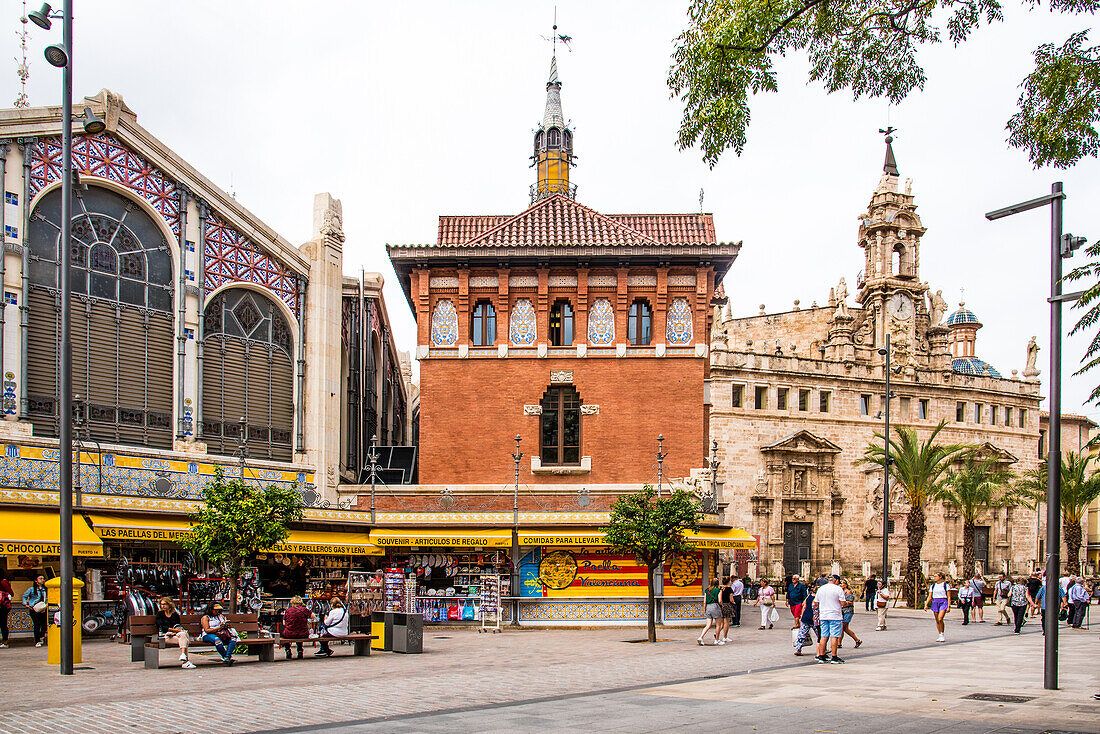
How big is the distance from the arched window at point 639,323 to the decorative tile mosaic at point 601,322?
0.60 meters

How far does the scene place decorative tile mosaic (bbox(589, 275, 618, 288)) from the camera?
3450cm

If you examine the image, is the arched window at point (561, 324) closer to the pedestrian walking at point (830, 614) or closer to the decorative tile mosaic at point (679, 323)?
the decorative tile mosaic at point (679, 323)

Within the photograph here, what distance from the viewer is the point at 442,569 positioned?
31.4 meters

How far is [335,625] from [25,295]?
478 inches

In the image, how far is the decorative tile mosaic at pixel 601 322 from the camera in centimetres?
3431

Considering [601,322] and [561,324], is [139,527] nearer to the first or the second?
[561,324]

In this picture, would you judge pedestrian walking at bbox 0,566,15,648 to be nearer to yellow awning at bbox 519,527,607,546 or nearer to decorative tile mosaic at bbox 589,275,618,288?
yellow awning at bbox 519,527,607,546

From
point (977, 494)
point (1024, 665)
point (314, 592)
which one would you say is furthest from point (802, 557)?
point (1024, 665)

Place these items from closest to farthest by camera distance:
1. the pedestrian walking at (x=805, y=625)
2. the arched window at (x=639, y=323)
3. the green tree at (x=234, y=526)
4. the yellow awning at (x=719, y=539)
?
the pedestrian walking at (x=805, y=625) < the green tree at (x=234, y=526) < the yellow awning at (x=719, y=539) < the arched window at (x=639, y=323)

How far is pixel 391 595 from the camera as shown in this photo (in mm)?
30141

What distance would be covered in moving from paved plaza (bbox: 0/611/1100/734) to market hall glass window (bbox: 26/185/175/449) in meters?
6.82

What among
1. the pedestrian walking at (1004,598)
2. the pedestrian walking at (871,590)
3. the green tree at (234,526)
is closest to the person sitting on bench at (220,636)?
the green tree at (234,526)

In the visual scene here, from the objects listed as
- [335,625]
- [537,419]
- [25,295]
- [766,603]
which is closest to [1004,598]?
[766,603]

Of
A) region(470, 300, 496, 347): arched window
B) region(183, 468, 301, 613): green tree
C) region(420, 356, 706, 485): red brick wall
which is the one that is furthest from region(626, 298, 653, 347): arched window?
region(183, 468, 301, 613): green tree
